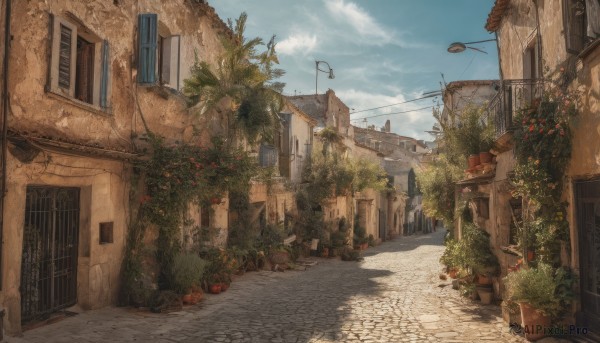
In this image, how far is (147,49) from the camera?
10125 mm

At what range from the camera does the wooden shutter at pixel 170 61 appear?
1119cm

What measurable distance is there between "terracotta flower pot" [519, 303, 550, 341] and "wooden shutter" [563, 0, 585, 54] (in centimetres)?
383

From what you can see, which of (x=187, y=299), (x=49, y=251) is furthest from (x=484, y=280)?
(x=49, y=251)

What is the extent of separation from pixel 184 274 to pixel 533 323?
6.58 metres

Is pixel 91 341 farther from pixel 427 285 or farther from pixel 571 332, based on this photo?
pixel 427 285

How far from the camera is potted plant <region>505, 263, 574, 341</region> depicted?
22.2ft

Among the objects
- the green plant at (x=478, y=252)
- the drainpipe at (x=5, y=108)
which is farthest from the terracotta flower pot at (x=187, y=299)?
the green plant at (x=478, y=252)

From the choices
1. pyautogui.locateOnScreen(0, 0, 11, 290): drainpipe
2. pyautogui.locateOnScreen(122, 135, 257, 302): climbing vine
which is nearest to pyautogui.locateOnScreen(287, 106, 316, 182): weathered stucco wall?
pyautogui.locateOnScreen(122, 135, 257, 302): climbing vine

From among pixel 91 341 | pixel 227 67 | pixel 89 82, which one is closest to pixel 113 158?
pixel 89 82

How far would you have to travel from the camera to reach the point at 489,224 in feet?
36.1

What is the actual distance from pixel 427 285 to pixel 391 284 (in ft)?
3.26

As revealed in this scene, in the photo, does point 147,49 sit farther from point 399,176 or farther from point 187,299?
Result: point 399,176

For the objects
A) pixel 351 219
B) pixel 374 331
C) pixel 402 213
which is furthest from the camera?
pixel 402 213

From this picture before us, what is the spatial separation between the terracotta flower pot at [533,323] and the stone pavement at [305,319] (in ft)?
1.10
